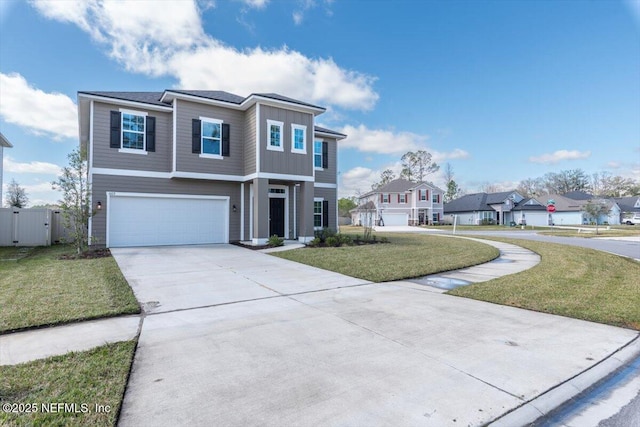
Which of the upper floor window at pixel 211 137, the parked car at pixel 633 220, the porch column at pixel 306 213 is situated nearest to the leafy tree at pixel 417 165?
the parked car at pixel 633 220

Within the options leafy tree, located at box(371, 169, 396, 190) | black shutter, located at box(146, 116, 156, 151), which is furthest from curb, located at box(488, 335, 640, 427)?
leafy tree, located at box(371, 169, 396, 190)

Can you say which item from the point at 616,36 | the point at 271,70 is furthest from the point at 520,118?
the point at 271,70

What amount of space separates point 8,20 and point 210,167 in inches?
281

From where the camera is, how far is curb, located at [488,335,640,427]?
2.29m

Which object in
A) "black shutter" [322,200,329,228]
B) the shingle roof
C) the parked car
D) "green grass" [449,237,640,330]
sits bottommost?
"green grass" [449,237,640,330]

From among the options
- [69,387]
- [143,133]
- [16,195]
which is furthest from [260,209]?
[16,195]

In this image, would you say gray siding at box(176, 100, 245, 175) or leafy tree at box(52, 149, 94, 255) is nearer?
leafy tree at box(52, 149, 94, 255)

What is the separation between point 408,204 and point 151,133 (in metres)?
→ 39.0

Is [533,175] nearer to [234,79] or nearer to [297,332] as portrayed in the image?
[234,79]

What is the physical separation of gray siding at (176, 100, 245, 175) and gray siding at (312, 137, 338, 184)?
4.62 metres

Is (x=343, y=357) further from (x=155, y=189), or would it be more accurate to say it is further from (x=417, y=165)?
(x=417, y=165)

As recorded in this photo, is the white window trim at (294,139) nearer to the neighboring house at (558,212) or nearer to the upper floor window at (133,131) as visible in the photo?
the upper floor window at (133,131)

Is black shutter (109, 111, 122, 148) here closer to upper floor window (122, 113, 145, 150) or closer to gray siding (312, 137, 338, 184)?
upper floor window (122, 113, 145, 150)

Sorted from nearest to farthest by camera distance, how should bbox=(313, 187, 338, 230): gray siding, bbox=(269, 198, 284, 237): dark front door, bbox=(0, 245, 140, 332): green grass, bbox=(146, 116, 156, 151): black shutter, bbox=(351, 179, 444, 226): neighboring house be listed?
bbox=(0, 245, 140, 332): green grass, bbox=(146, 116, 156, 151): black shutter, bbox=(269, 198, 284, 237): dark front door, bbox=(313, 187, 338, 230): gray siding, bbox=(351, 179, 444, 226): neighboring house
